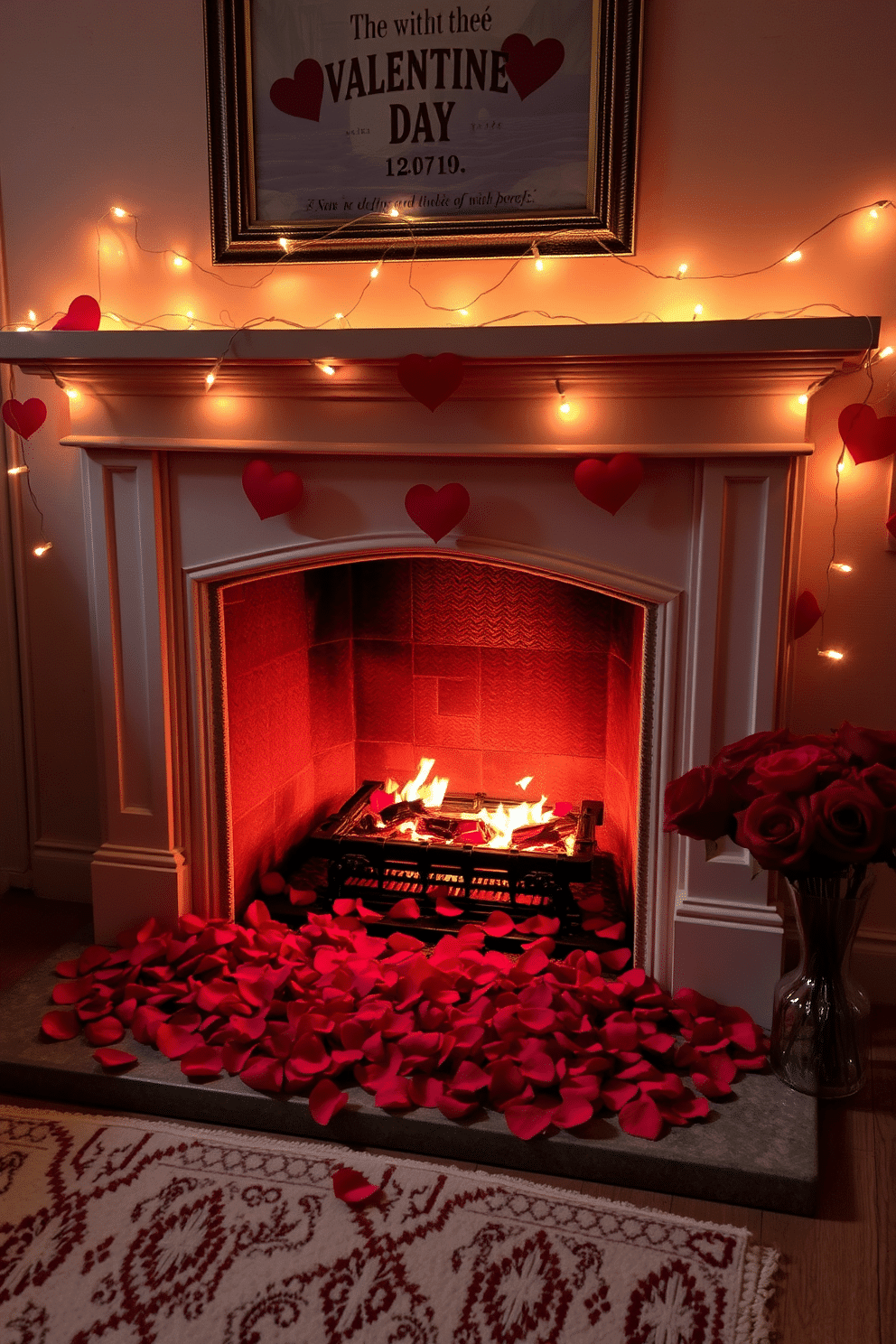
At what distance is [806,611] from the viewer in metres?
2.02

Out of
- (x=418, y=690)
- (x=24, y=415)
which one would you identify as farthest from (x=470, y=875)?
(x=24, y=415)

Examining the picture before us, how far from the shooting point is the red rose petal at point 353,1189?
1.60 metres

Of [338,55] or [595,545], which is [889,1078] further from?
[338,55]

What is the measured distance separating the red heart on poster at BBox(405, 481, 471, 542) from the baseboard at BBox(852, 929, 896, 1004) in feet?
4.28

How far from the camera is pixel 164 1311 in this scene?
142 cm

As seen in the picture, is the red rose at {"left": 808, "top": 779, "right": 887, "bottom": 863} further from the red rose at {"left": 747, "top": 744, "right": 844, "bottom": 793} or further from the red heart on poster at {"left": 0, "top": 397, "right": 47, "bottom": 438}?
the red heart on poster at {"left": 0, "top": 397, "right": 47, "bottom": 438}

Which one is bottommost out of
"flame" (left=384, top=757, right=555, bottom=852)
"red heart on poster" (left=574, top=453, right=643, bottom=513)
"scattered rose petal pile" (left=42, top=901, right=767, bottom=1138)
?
"scattered rose petal pile" (left=42, top=901, right=767, bottom=1138)

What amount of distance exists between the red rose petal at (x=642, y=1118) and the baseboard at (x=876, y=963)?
0.72m

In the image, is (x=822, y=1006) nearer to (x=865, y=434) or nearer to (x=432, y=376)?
(x=865, y=434)

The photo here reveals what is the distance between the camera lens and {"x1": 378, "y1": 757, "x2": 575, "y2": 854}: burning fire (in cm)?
245

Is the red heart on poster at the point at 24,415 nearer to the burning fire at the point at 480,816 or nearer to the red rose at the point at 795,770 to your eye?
the burning fire at the point at 480,816

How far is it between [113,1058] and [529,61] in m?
2.16

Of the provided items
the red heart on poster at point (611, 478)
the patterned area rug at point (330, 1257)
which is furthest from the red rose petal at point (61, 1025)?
the red heart on poster at point (611, 478)

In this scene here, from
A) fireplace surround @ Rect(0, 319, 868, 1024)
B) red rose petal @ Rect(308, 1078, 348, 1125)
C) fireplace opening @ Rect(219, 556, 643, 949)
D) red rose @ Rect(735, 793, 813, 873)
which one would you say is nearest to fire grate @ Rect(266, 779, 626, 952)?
fireplace opening @ Rect(219, 556, 643, 949)
